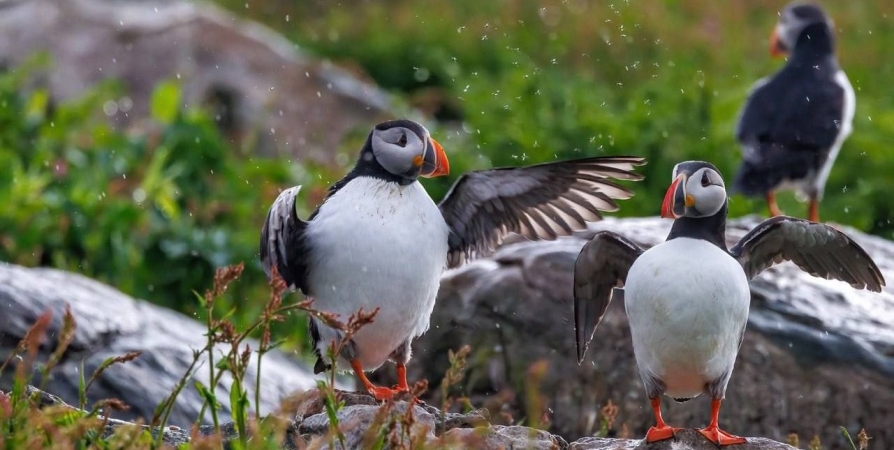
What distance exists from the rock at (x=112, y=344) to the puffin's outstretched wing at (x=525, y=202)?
101cm

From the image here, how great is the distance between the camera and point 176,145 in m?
8.80

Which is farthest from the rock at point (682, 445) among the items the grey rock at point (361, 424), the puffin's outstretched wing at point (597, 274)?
the puffin's outstretched wing at point (597, 274)

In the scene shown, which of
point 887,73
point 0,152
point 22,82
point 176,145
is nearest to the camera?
point 0,152

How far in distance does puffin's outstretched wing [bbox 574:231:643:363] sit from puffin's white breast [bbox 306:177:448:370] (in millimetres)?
485

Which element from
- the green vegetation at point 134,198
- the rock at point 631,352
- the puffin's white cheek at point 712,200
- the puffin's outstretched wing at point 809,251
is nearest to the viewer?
the puffin's white cheek at point 712,200

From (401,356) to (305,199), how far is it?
4.09 metres

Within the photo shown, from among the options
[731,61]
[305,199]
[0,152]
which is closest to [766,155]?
[305,199]

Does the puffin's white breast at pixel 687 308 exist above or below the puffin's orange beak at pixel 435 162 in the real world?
below

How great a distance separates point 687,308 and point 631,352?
5.90 feet

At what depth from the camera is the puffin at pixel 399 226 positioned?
4.27 m

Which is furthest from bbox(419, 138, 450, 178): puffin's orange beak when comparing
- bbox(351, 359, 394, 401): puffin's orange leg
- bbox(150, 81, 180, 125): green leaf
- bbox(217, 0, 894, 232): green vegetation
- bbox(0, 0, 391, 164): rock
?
bbox(0, 0, 391, 164): rock

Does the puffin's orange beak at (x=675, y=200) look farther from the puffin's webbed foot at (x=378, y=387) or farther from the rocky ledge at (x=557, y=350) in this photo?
the rocky ledge at (x=557, y=350)

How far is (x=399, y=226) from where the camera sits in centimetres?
427

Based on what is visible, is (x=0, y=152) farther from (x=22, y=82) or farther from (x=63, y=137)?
(x=22, y=82)
